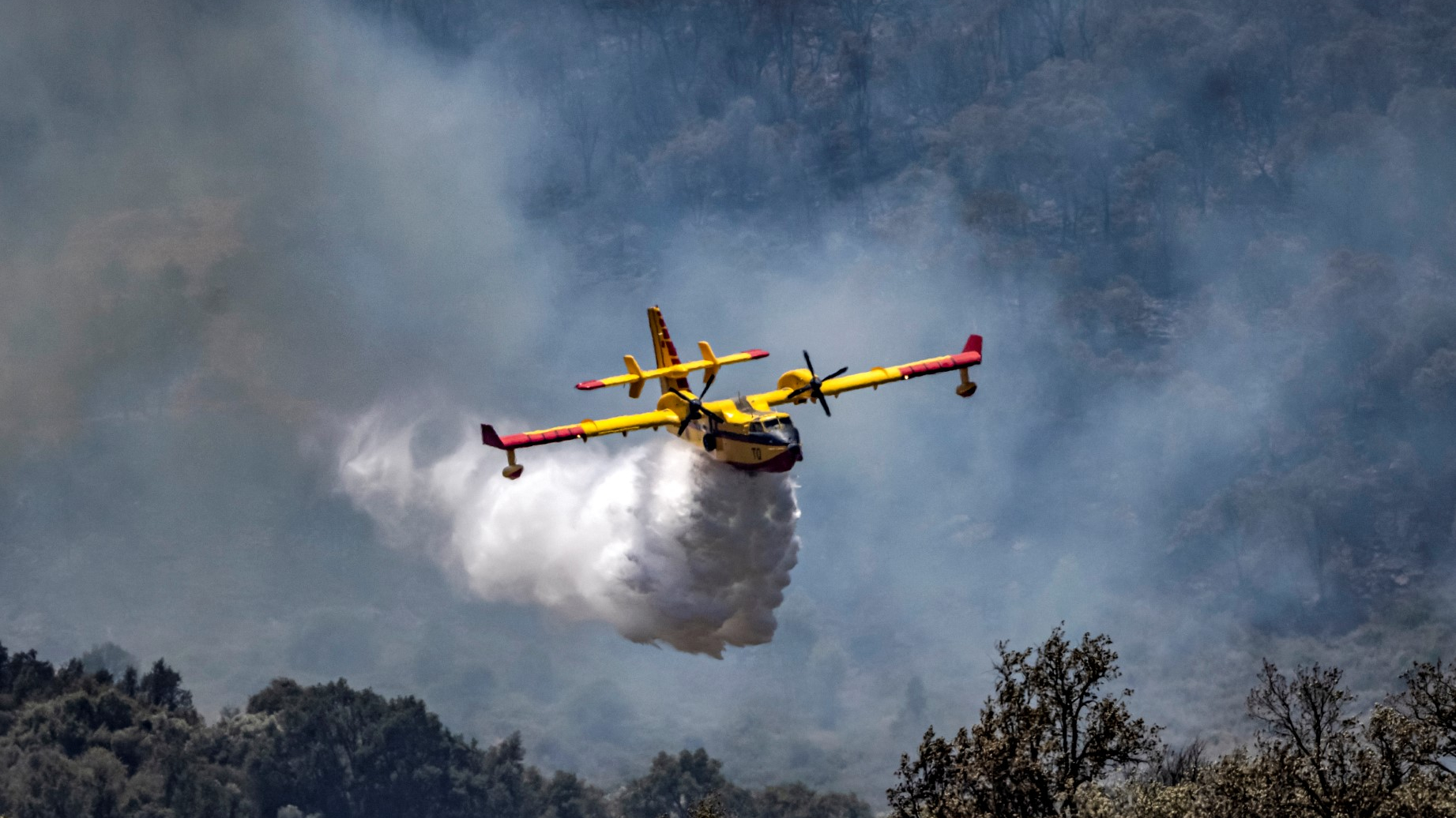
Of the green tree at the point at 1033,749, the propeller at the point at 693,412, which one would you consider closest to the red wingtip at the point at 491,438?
the propeller at the point at 693,412

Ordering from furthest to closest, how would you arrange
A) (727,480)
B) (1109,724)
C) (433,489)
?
1. (433,489)
2. (727,480)
3. (1109,724)

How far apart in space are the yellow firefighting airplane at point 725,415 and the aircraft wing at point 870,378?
0.05 meters

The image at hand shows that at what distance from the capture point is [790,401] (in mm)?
85312

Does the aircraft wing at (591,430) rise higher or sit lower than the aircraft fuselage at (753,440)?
higher

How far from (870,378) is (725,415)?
1335 cm

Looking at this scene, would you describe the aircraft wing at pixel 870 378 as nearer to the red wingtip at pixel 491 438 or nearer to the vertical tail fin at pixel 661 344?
the vertical tail fin at pixel 661 344

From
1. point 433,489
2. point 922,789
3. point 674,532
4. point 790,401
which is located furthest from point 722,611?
point 433,489

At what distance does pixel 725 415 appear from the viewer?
3147 inches

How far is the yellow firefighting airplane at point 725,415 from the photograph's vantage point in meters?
78.7

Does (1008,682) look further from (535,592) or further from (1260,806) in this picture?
(535,592)

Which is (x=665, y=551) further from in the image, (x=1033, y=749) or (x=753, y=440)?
(x=1033, y=749)

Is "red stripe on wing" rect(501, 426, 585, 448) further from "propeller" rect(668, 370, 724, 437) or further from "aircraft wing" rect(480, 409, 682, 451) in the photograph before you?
"propeller" rect(668, 370, 724, 437)

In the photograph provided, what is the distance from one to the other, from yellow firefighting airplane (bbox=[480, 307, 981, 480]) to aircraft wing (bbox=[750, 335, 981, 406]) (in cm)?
5

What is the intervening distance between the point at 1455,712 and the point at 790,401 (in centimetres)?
3338
